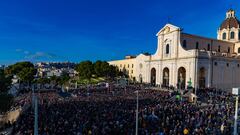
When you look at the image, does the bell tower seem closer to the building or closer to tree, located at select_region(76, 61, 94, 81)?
the building

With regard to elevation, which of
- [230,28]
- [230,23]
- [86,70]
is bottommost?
[86,70]

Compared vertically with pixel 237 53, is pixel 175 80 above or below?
below

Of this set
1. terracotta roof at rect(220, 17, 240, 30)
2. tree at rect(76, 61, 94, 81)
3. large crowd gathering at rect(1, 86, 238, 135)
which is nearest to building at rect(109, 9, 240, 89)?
terracotta roof at rect(220, 17, 240, 30)

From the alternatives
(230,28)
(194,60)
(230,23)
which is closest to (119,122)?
(194,60)

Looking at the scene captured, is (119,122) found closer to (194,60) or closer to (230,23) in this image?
(194,60)

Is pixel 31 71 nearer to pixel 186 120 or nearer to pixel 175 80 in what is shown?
pixel 175 80

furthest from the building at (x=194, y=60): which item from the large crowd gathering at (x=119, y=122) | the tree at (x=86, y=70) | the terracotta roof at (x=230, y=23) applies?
the large crowd gathering at (x=119, y=122)

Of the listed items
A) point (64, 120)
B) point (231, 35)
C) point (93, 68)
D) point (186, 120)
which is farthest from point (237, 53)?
point (64, 120)

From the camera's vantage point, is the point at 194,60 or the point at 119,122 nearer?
the point at 119,122
